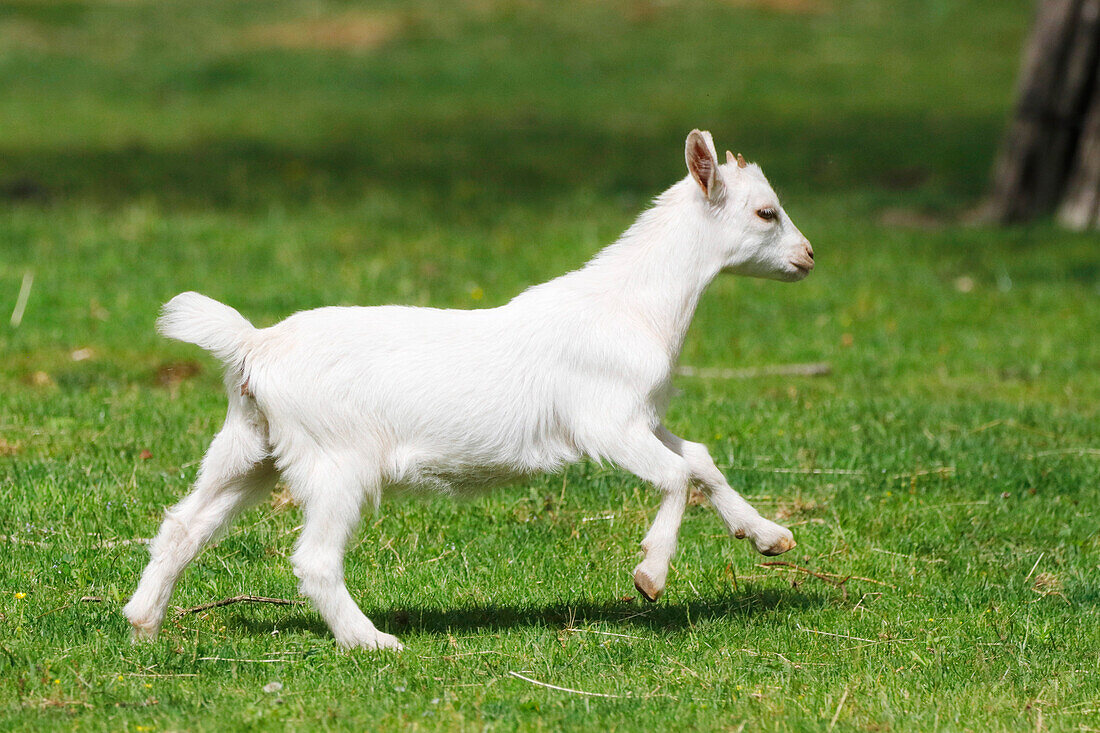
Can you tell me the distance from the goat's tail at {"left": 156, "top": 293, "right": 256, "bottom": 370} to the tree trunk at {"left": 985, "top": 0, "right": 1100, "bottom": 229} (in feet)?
36.9

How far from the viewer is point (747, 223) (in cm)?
561

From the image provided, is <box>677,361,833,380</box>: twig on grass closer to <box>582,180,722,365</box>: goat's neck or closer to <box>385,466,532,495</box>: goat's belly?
<box>582,180,722,365</box>: goat's neck

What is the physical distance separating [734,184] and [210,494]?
7.89 feet

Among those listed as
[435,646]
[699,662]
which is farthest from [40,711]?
[699,662]

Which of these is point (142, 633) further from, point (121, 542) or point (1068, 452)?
point (1068, 452)

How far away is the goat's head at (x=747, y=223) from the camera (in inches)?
220

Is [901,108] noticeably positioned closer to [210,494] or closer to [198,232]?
[198,232]

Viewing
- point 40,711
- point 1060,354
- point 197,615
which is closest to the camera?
point 40,711

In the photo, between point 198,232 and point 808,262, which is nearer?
point 808,262

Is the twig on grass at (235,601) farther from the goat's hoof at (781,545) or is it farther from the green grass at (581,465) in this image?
the goat's hoof at (781,545)

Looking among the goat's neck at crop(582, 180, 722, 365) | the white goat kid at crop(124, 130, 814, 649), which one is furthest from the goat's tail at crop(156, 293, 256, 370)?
the goat's neck at crop(582, 180, 722, 365)

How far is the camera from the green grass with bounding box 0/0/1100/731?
492 cm

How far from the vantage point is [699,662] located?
5.12 meters

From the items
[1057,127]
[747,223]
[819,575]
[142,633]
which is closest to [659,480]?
[747,223]
